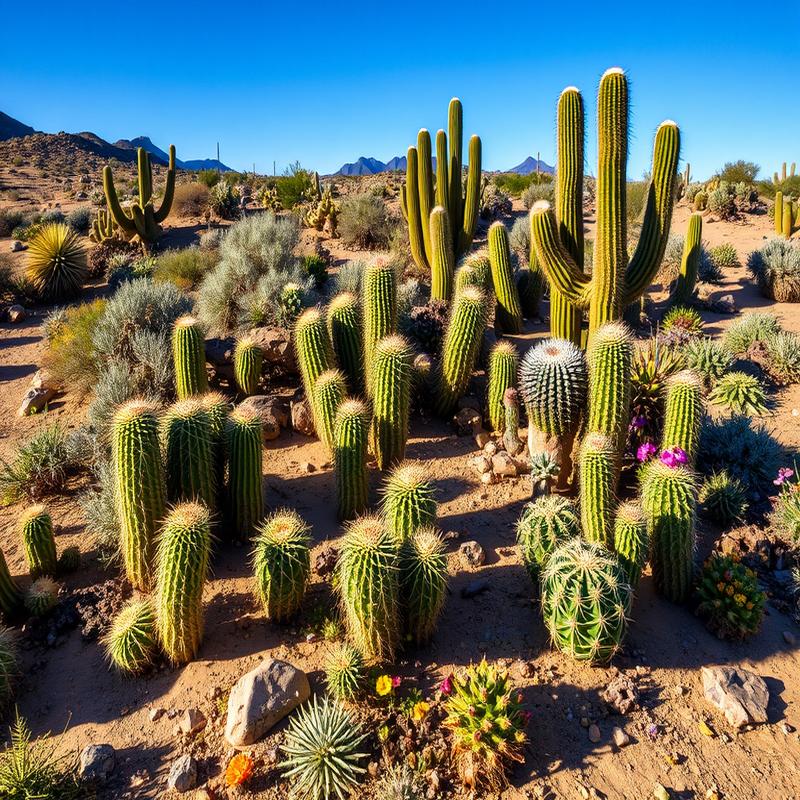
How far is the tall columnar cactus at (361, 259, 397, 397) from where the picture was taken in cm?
658

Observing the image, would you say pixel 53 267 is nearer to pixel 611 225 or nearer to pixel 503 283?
pixel 503 283

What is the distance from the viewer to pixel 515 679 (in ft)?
12.0

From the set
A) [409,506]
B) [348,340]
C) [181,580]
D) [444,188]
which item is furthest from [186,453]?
[444,188]

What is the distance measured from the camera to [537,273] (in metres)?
10.4

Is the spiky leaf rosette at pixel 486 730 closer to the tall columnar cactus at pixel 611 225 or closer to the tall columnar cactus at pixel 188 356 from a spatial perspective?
the tall columnar cactus at pixel 611 225

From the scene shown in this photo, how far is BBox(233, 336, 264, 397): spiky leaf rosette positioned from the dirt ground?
8.13ft

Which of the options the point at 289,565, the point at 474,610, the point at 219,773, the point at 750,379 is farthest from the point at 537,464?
the point at 750,379

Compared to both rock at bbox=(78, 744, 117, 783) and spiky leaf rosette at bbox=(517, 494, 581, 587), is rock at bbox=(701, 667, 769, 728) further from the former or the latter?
rock at bbox=(78, 744, 117, 783)

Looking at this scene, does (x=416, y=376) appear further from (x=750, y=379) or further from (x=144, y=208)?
(x=144, y=208)

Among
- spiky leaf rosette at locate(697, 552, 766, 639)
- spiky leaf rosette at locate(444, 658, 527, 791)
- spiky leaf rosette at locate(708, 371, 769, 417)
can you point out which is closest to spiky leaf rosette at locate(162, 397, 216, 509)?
spiky leaf rosette at locate(444, 658, 527, 791)

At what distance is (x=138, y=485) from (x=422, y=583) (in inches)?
91.3

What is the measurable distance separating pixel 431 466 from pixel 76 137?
62507 millimetres

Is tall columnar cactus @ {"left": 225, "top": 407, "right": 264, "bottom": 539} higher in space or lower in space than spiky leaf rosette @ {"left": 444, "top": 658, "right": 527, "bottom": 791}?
higher

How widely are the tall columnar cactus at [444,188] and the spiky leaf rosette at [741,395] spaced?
5263 mm
